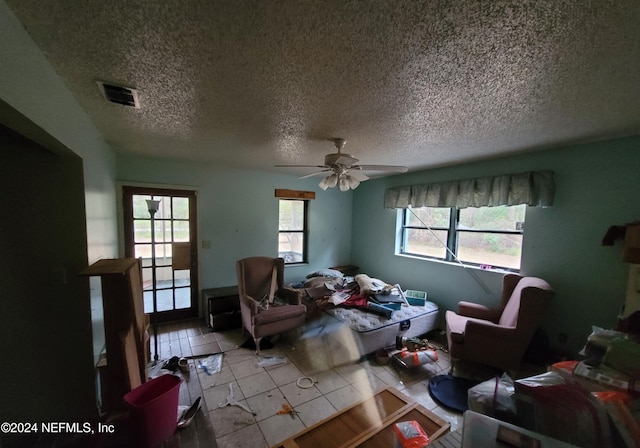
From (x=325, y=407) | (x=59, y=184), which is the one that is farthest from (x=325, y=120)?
(x=325, y=407)

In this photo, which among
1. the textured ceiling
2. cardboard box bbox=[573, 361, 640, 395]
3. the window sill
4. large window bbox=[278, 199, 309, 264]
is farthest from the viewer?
large window bbox=[278, 199, 309, 264]

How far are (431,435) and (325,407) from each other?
0.89 m

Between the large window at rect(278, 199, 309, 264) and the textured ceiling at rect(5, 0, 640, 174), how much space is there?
94.4 inches

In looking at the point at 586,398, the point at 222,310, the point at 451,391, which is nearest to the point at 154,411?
the point at 222,310

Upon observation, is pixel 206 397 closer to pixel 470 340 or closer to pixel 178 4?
pixel 470 340

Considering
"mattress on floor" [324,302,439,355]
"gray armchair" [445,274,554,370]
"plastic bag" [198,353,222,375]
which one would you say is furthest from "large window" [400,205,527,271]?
"plastic bag" [198,353,222,375]

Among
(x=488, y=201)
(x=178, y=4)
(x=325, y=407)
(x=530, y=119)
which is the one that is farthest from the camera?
(x=488, y=201)

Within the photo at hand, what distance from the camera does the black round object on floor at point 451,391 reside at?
2.12 metres

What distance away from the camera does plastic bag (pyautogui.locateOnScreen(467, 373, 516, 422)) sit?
4.79 feet

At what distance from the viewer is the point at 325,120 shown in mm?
2004

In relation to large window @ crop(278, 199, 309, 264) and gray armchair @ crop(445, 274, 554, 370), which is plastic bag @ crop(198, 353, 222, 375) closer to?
large window @ crop(278, 199, 309, 264)

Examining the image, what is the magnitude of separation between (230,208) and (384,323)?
286 cm

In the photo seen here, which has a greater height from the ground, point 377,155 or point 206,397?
point 377,155

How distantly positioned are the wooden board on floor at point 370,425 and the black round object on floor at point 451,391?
1.96 ft
